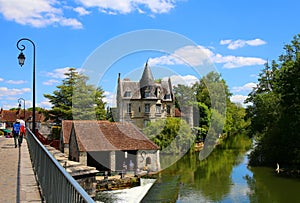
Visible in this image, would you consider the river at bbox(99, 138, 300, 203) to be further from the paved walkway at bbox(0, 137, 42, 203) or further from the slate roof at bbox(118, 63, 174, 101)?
the paved walkway at bbox(0, 137, 42, 203)

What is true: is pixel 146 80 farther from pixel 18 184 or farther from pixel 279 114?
pixel 18 184

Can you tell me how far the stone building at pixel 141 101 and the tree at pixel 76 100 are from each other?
10.9 feet

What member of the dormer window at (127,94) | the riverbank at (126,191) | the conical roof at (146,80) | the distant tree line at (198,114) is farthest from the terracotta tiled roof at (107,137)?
the conical roof at (146,80)

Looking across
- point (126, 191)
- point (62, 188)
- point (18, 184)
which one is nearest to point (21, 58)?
point (18, 184)

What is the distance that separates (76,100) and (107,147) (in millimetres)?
18256

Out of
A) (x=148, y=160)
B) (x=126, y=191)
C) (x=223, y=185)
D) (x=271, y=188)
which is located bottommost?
(x=126, y=191)

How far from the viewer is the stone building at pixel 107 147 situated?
1330 inches

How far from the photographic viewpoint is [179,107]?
225ft

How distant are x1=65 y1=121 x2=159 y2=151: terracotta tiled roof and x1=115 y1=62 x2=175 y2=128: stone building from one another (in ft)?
49.3

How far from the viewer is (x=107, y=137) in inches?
1405

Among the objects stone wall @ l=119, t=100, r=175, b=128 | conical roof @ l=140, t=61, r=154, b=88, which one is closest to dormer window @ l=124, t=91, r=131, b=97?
stone wall @ l=119, t=100, r=175, b=128

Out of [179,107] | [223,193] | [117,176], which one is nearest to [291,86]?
[223,193]

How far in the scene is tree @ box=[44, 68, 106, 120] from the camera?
50219 mm

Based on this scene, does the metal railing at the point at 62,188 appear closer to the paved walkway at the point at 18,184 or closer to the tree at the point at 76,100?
the paved walkway at the point at 18,184
